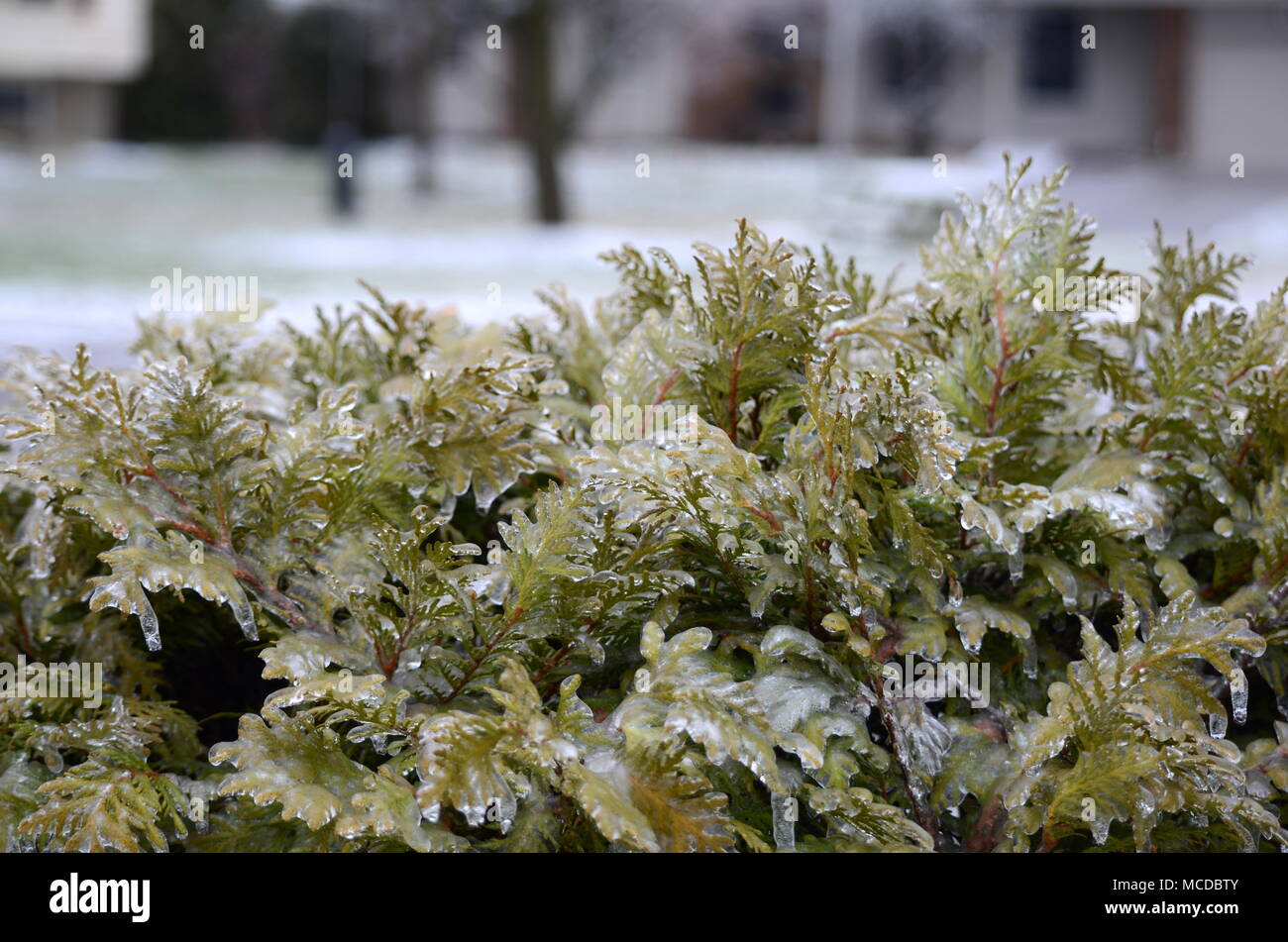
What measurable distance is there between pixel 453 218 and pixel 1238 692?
1089 inches

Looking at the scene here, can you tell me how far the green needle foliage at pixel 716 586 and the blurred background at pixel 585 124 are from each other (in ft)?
60.3

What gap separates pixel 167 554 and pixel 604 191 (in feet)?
104

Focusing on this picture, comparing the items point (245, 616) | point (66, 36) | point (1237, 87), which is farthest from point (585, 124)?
point (245, 616)

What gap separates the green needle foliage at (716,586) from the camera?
165 cm

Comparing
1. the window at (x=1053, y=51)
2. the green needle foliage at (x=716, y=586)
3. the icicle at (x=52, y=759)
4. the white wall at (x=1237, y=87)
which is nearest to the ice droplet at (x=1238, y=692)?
the green needle foliage at (x=716, y=586)

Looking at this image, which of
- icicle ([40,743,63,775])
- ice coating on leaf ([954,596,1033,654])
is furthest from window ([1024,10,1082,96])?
icicle ([40,743,63,775])

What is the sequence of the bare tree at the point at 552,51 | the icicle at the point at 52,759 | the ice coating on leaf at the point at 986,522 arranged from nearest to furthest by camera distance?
the ice coating on leaf at the point at 986,522
the icicle at the point at 52,759
the bare tree at the point at 552,51

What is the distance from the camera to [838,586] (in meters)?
1.77

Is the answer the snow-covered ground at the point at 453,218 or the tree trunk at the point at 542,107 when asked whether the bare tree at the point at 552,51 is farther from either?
the snow-covered ground at the point at 453,218

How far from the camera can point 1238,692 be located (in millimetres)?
1820

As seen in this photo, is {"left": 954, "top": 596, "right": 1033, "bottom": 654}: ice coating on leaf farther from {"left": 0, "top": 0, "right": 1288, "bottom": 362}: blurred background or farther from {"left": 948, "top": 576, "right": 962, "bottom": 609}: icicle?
{"left": 0, "top": 0, "right": 1288, "bottom": 362}: blurred background

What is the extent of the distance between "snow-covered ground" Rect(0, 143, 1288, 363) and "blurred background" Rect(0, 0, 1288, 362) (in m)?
0.14

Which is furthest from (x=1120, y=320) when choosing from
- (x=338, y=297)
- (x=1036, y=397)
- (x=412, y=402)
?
(x=338, y=297)
